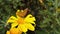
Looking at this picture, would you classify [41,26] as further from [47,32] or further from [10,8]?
[10,8]

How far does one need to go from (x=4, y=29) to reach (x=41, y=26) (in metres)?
0.29

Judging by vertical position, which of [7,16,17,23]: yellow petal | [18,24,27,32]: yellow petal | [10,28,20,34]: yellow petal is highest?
[7,16,17,23]: yellow petal

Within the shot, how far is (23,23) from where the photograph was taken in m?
1.46

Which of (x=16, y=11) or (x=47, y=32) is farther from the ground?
(x=16, y=11)

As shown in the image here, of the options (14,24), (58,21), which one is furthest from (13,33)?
(58,21)

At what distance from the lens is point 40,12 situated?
1.59m

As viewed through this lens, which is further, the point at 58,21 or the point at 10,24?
the point at 10,24

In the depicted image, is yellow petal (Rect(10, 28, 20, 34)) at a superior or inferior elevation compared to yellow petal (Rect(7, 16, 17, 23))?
inferior

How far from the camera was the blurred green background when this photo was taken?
1.52 meters

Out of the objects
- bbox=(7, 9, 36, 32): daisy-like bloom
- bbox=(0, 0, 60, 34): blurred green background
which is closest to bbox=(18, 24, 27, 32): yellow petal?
bbox=(7, 9, 36, 32): daisy-like bloom

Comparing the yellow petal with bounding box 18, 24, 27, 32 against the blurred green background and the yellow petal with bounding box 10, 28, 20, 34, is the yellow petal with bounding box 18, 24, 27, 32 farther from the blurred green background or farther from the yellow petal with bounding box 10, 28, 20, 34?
the blurred green background

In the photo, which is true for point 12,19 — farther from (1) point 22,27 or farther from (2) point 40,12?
(2) point 40,12

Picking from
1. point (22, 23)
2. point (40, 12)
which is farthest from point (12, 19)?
point (40, 12)

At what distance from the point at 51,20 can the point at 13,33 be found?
30 cm
